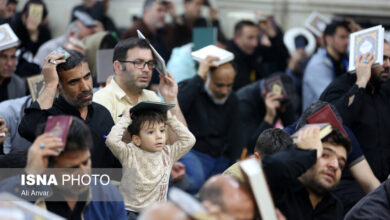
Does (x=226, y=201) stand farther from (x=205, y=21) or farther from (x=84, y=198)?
(x=205, y=21)

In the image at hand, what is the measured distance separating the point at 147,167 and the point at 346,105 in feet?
7.13

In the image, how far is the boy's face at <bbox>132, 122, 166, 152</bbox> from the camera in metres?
4.20

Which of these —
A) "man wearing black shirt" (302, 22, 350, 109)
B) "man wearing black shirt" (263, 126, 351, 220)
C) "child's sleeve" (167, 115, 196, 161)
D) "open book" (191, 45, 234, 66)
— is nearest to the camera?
"man wearing black shirt" (263, 126, 351, 220)

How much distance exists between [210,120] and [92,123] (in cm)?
212

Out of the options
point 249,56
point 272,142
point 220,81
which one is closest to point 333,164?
point 272,142

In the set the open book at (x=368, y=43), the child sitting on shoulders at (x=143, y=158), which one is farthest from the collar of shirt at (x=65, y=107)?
the open book at (x=368, y=43)

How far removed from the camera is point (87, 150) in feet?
10.3

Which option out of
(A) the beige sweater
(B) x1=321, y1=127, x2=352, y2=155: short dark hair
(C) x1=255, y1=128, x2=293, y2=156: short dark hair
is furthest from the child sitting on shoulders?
(B) x1=321, y1=127, x2=352, y2=155: short dark hair

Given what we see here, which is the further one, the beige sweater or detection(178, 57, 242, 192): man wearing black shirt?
detection(178, 57, 242, 192): man wearing black shirt

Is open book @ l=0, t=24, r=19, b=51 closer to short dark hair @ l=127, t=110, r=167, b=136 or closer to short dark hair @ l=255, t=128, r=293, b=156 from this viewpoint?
short dark hair @ l=127, t=110, r=167, b=136

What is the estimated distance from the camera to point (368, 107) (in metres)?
5.86

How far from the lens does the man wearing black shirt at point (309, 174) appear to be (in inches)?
125

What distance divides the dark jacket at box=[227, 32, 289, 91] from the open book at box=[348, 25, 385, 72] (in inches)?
79.0

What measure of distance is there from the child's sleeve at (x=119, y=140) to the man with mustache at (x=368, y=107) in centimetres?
224
